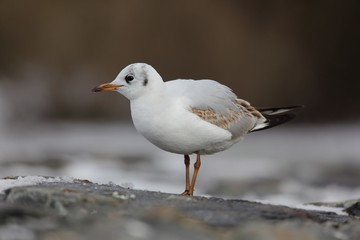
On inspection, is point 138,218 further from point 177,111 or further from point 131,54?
point 131,54

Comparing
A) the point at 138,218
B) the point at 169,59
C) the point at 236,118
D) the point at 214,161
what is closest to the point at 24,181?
the point at 138,218

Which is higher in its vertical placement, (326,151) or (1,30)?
(1,30)

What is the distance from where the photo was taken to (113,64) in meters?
15.0

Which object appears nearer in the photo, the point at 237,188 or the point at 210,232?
the point at 210,232

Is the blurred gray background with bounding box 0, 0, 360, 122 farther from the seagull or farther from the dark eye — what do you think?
the dark eye

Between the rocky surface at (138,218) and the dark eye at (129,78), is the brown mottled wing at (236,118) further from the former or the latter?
the rocky surface at (138,218)

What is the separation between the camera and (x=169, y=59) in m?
15.2

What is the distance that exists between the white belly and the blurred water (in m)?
2.31

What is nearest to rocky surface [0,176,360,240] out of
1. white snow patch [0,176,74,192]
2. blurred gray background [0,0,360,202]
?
white snow patch [0,176,74,192]

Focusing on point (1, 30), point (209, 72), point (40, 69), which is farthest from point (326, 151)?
point (1, 30)

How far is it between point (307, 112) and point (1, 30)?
6504mm

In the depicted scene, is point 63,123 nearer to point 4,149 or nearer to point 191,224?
point 4,149

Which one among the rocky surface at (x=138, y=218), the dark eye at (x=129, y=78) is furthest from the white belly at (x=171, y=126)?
the rocky surface at (x=138, y=218)

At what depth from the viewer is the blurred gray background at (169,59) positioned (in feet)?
49.2
